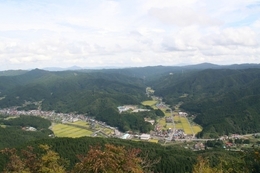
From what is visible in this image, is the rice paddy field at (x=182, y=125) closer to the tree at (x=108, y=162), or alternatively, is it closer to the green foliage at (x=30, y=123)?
the green foliage at (x=30, y=123)

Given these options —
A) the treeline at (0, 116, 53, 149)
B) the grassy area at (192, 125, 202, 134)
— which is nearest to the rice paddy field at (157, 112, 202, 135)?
the grassy area at (192, 125, 202, 134)

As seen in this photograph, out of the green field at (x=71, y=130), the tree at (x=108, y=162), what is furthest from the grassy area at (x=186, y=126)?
the tree at (x=108, y=162)

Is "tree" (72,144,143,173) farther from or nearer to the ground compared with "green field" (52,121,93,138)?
farther from the ground

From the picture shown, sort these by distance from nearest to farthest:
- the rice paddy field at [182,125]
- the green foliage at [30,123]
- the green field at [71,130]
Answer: the green field at [71,130], the rice paddy field at [182,125], the green foliage at [30,123]

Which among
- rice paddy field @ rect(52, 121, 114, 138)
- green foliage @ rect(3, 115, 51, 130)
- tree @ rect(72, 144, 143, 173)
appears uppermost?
tree @ rect(72, 144, 143, 173)

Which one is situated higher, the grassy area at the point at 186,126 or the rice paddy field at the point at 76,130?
the grassy area at the point at 186,126

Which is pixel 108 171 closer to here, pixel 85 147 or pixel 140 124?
pixel 85 147

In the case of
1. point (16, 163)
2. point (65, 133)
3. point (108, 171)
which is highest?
point (108, 171)

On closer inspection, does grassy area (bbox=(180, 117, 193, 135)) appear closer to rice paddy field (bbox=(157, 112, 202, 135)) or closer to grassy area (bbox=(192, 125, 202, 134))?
rice paddy field (bbox=(157, 112, 202, 135))

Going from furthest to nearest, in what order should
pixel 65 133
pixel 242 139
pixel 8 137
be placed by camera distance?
pixel 65 133 → pixel 242 139 → pixel 8 137

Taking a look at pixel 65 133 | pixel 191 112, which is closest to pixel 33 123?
pixel 65 133

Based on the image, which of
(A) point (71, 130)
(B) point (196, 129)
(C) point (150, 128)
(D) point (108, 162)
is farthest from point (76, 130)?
(D) point (108, 162)
